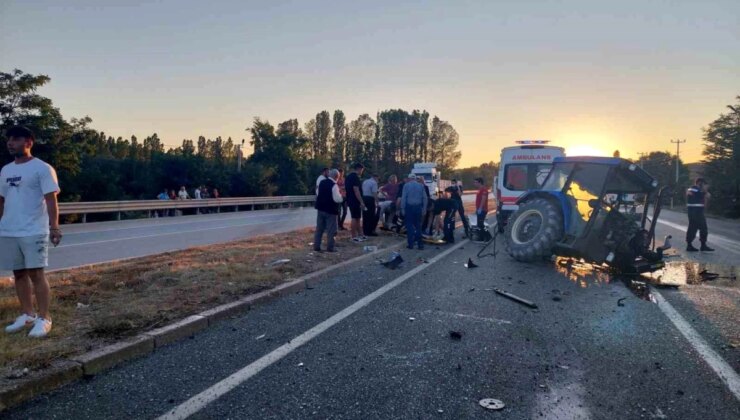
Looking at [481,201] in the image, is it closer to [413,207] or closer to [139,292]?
[413,207]

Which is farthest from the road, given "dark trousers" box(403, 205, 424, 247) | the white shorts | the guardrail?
"dark trousers" box(403, 205, 424, 247)

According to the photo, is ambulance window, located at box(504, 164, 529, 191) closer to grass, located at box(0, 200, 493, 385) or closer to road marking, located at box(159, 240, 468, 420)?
grass, located at box(0, 200, 493, 385)

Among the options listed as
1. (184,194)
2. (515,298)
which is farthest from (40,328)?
(184,194)

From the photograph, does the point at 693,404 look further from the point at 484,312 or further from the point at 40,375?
the point at 40,375

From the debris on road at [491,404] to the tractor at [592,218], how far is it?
573 centimetres

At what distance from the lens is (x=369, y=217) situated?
1341 centimetres

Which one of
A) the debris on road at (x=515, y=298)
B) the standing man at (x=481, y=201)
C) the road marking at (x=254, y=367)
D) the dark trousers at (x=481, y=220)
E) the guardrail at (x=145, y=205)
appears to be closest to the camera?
the road marking at (x=254, y=367)

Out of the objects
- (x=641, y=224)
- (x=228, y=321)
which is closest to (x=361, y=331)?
(x=228, y=321)

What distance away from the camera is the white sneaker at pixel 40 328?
4.41 metres

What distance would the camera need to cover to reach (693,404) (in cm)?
347

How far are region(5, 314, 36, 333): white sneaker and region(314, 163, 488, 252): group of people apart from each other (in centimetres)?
589

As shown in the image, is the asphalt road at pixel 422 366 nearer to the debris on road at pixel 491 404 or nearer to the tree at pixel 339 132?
the debris on road at pixel 491 404

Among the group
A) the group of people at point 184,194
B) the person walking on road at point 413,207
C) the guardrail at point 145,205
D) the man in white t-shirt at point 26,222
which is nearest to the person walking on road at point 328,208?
the person walking on road at point 413,207

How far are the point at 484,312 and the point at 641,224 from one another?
5401mm
